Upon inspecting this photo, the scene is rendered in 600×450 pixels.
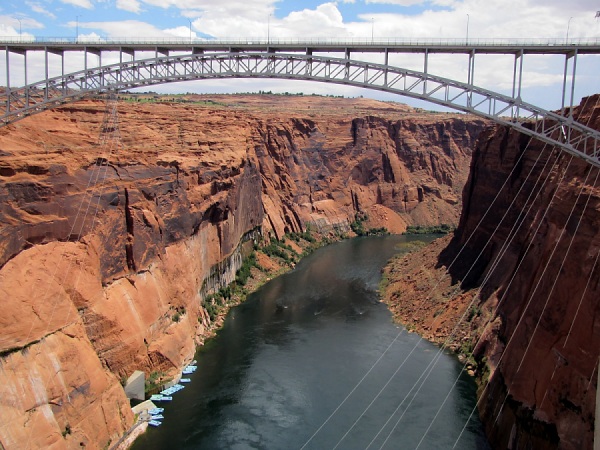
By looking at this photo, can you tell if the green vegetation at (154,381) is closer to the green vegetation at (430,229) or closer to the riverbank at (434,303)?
the riverbank at (434,303)

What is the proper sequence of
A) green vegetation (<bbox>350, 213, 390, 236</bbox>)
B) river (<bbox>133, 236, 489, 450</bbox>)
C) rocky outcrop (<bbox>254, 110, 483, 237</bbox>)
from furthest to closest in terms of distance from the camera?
green vegetation (<bbox>350, 213, 390, 236</bbox>), rocky outcrop (<bbox>254, 110, 483, 237</bbox>), river (<bbox>133, 236, 489, 450</bbox>)

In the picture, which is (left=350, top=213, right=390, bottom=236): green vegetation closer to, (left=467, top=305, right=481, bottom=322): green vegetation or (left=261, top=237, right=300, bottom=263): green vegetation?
(left=261, top=237, right=300, bottom=263): green vegetation

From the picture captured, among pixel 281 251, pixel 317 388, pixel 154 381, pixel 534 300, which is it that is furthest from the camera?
pixel 281 251

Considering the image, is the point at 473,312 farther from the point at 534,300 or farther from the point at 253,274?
the point at 253,274

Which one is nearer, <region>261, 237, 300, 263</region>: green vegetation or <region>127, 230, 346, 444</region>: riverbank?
<region>127, 230, 346, 444</region>: riverbank

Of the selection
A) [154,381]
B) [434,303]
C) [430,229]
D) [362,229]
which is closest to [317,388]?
[154,381]

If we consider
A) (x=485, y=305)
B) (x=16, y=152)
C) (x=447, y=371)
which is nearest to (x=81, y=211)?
(x=16, y=152)

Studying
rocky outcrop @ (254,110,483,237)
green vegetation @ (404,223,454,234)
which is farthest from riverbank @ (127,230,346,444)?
green vegetation @ (404,223,454,234)
